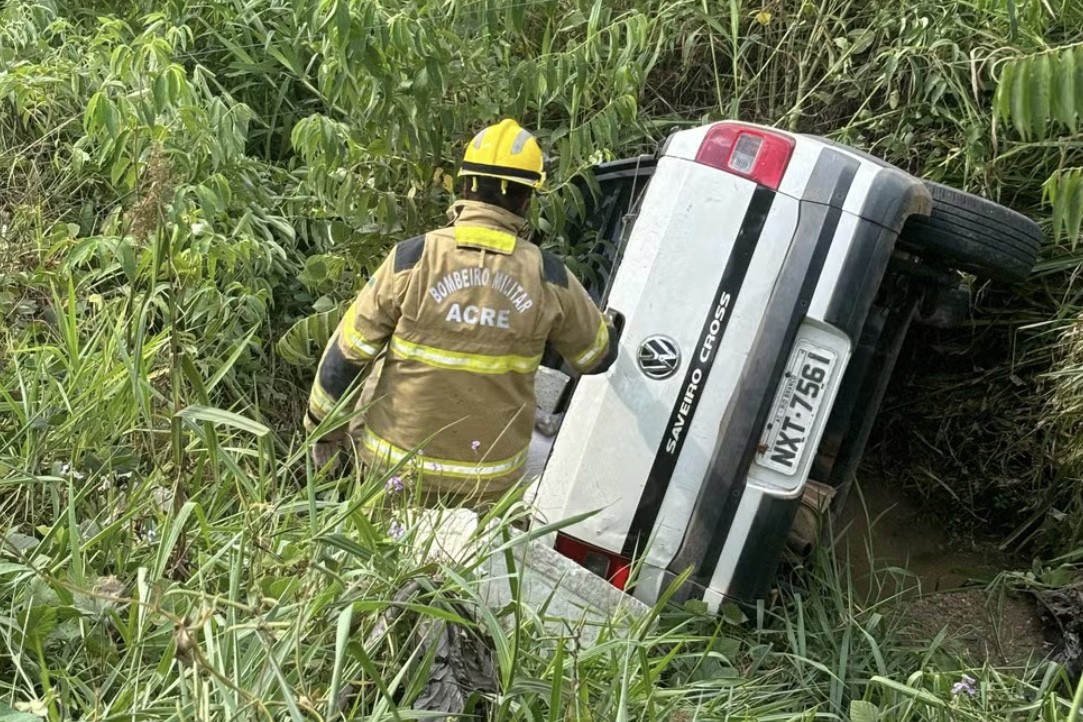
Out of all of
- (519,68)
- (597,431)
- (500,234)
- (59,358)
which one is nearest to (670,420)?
(597,431)

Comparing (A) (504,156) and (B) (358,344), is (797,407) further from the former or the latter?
(B) (358,344)

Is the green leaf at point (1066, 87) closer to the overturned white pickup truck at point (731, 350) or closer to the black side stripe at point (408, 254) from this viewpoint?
the overturned white pickup truck at point (731, 350)

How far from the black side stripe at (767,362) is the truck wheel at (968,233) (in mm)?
300

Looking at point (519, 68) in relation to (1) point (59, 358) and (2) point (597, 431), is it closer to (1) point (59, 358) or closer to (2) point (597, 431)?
(2) point (597, 431)

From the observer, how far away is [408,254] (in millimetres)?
3152

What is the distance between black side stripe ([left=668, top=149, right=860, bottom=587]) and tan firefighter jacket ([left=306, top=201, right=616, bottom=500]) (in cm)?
41

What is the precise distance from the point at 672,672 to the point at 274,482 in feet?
3.92

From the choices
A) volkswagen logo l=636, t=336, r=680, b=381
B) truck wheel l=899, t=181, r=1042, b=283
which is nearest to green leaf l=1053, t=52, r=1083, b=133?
truck wheel l=899, t=181, r=1042, b=283

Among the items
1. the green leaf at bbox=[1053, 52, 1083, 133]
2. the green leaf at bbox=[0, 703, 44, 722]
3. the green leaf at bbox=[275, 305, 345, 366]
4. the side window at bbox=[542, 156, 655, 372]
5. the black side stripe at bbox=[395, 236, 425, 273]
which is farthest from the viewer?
the side window at bbox=[542, 156, 655, 372]

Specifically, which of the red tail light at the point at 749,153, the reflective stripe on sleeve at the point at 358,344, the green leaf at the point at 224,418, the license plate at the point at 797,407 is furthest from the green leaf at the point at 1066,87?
the green leaf at the point at 224,418

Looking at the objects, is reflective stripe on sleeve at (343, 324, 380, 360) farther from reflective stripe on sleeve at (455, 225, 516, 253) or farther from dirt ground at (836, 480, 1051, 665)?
dirt ground at (836, 480, 1051, 665)

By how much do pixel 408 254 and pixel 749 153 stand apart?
1010 mm

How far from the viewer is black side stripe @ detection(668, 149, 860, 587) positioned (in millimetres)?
3223

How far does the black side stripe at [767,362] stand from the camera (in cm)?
322
